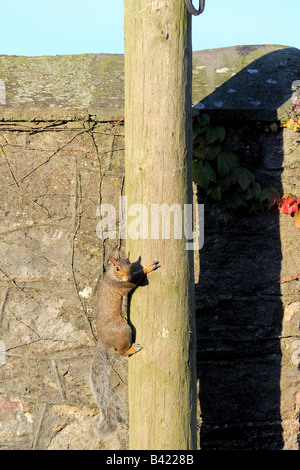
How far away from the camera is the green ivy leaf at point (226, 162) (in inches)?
145

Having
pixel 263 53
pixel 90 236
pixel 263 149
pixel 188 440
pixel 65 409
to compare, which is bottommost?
pixel 188 440

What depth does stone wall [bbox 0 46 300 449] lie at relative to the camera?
379 centimetres

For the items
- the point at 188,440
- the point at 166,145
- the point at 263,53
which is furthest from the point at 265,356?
the point at 263,53

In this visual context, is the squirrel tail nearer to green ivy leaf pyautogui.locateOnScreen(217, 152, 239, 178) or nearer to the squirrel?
the squirrel

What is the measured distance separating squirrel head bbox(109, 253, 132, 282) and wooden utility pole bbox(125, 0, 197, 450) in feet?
0.21

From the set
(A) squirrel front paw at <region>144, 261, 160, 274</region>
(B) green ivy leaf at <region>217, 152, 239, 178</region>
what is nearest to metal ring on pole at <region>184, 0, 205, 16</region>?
(B) green ivy leaf at <region>217, 152, 239, 178</region>

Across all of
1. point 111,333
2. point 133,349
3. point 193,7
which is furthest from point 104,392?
point 193,7

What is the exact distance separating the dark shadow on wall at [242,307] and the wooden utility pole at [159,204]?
0.92m

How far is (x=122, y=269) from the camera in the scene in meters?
3.01

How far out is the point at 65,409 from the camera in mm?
3844

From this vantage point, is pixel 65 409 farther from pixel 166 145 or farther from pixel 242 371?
pixel 166 145

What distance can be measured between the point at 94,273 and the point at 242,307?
1.18 meters

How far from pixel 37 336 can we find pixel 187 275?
4.96 ft

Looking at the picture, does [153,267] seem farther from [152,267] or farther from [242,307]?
[242,307]
